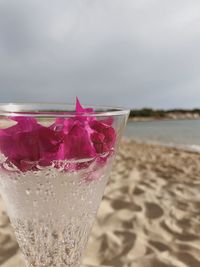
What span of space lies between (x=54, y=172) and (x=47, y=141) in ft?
0.27

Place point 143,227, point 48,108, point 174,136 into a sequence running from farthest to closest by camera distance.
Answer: point 174,136, point 143,227, point 48,108

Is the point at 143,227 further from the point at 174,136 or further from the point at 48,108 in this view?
the point at 174,136

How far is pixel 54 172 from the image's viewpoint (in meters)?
1.02

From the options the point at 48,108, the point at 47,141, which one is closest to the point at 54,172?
the point at 47,141

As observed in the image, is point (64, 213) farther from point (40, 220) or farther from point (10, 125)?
point (10, 125)

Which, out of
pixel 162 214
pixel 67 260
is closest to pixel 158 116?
pixel 162 214

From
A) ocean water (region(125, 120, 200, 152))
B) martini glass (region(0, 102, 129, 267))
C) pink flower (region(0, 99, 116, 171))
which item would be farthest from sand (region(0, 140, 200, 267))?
ocean water (region(125, 120, 200, 152))

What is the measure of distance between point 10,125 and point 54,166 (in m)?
0.15

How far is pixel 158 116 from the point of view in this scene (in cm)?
2512

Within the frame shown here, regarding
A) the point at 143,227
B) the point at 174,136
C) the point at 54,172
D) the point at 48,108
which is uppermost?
the point at 48,108

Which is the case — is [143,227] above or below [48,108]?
below

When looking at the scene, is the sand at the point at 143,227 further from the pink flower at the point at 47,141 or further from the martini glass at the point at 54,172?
the pink flower at the point at 47,141

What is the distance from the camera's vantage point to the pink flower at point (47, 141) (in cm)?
100

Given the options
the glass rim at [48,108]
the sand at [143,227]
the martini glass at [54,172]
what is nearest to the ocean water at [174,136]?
the sand at [143,227]
